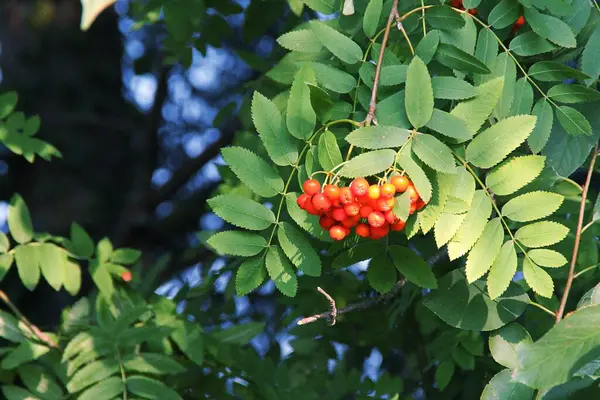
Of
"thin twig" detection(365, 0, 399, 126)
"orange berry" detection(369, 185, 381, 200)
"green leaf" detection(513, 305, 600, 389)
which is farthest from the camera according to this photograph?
"thin twig" detection(365, 0, 399, 126)

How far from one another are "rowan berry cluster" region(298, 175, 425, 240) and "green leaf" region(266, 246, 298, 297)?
0.45 feet

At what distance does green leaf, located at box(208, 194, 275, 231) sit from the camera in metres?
1.27

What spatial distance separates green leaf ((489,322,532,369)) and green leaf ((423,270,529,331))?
19 mm

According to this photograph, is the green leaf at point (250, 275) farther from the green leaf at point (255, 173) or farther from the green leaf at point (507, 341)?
the green leaf at point (507, 341)

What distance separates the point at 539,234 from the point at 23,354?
1102 mm

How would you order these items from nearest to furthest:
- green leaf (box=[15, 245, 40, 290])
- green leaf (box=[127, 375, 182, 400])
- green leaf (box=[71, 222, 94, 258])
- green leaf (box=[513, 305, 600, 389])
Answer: green leaf (box=[513, 305, 600, 389])
green leaf (box=[127, 375, 182, 400])
green leaf (box=[15, 245, 40, 290])
green leaf (box=[71, 222, 94, 258])

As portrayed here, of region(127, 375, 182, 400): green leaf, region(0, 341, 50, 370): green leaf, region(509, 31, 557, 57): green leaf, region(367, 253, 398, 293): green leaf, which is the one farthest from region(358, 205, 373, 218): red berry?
region(0, 341, 50, 370): green leaf

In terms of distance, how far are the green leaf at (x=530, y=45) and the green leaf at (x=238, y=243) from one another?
518mm

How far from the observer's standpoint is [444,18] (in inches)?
52.2

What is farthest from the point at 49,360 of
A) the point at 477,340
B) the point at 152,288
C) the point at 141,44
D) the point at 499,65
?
the point at 141,44

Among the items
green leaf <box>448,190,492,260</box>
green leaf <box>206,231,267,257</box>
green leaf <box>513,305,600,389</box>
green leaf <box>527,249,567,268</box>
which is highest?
green leaf <box>513,305,600,389</box>

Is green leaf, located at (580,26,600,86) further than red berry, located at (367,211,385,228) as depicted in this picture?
Yes

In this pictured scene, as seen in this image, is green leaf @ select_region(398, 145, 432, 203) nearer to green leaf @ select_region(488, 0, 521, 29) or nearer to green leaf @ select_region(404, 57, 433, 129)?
green leaf @ select_region(404, 57, 433, 129)

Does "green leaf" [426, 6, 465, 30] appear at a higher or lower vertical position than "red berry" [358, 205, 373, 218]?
higher
